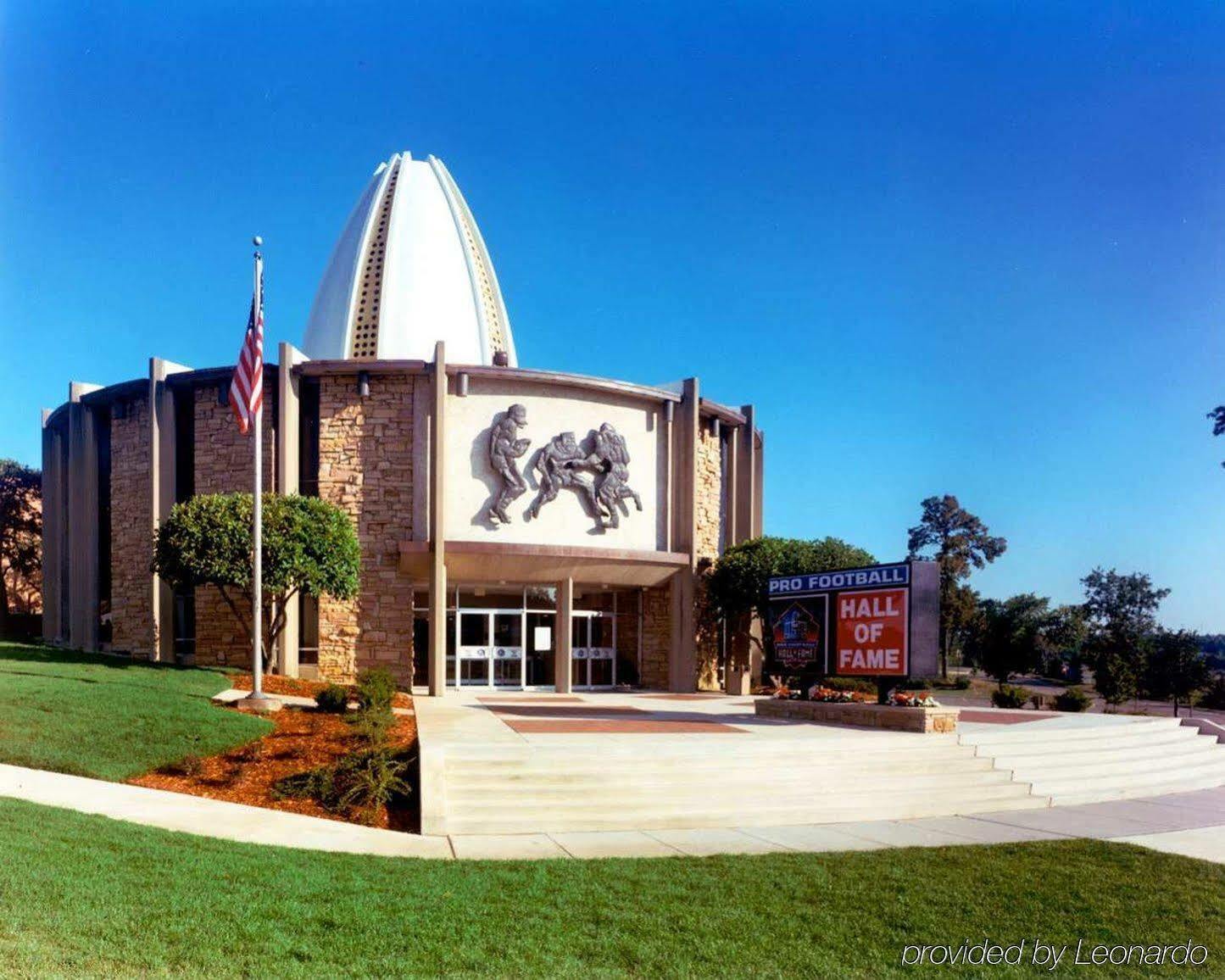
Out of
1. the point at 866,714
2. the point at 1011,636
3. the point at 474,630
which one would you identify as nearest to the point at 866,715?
the point at 866,714

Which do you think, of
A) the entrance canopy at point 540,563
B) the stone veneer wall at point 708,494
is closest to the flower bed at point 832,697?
the entrance canopy at point 540,563

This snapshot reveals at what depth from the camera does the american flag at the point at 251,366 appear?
57.8 feet

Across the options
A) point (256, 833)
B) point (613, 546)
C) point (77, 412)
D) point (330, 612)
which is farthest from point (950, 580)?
point (256, 833)

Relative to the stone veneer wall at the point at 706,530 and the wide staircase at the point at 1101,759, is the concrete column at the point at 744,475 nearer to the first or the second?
the stone veneer wall at the point at 706,530

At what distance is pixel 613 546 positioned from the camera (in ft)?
91.2

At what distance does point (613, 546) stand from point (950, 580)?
44968 millimetres

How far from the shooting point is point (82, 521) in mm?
31422

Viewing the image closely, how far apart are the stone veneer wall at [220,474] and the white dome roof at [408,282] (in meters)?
7.70

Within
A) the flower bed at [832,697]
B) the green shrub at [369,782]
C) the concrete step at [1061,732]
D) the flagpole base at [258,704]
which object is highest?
the green shrub at [369,782]

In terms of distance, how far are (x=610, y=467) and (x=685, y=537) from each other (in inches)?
144

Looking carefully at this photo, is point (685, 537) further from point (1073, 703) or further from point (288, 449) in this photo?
point (288, 449)

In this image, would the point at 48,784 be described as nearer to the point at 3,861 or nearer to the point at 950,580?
the point at 3,861

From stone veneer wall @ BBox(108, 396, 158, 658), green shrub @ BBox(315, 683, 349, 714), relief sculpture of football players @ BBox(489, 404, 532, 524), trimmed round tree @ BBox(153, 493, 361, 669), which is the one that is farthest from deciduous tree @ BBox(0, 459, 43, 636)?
green shrub @ BBox(315, 683, 349, 714)

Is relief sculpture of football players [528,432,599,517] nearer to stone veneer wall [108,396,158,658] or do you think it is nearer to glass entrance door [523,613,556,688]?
glass entrance door [523,613,556,688]
